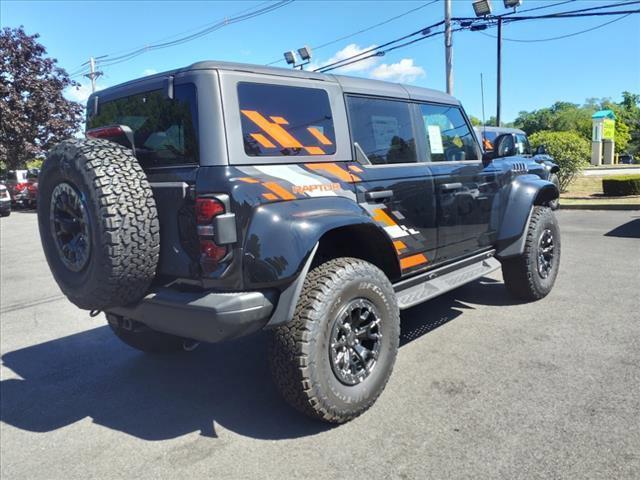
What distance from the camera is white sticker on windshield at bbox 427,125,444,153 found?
4.16 m

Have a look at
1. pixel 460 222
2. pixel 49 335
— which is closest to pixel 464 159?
pixel 460 222

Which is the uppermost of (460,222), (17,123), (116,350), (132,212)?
(17,123)

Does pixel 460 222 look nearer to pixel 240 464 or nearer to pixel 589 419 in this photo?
pixel 589 419

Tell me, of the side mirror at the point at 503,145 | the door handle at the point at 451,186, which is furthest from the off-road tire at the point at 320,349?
the side mirror at the point at 503,145

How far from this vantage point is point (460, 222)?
4.23 meters

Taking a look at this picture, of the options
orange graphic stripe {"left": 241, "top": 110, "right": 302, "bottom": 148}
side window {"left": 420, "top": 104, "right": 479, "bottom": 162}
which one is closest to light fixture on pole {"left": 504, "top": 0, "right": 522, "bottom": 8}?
side window {"left": 420, "top": 104, "right": 479, "bottom": 162}

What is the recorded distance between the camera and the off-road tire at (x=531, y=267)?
16.0 feet

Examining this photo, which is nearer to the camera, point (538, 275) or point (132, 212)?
point (132, 212)

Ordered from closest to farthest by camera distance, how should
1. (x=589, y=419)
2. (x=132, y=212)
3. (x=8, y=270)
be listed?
1. (x=132, y=212)
2. (x=589, y=419)
3. (x=8, y=270)

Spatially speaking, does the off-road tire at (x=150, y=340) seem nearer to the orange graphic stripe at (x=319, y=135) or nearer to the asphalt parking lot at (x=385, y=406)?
the asphalt parking lot at (x=385, y=406)

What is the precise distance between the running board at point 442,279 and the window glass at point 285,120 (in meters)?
1.18

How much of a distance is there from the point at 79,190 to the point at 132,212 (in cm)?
34

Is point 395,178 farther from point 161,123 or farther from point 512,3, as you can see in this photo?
point 512,3

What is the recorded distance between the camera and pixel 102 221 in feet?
8.34
